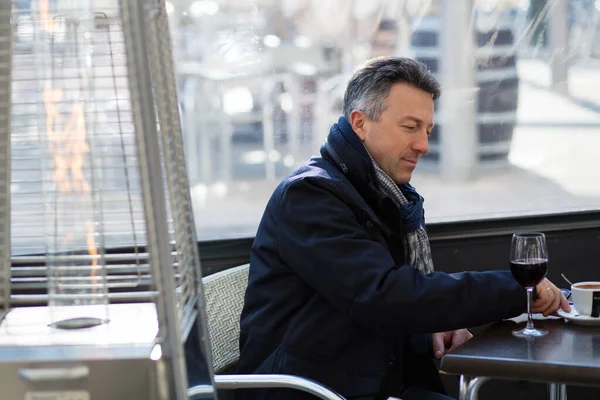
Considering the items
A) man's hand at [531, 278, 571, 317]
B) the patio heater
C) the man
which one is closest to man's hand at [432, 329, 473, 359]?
→ the man

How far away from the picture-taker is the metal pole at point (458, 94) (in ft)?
9.00

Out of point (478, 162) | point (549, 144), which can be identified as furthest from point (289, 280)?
point (549, 144)

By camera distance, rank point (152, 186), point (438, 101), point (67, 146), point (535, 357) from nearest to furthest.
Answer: point (152, 186)
point (67, 146)
point (535, 357)
point (438, 101)

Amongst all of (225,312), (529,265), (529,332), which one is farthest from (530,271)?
(225,312)

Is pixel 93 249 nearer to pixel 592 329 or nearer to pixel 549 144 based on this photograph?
pixel 592 329

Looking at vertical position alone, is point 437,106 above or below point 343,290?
above

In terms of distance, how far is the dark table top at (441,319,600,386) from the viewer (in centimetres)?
160

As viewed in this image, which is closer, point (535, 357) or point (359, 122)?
point (535, 357)

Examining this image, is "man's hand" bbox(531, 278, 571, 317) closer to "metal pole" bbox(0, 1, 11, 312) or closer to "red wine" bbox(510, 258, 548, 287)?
"red wine" bbox(510, 258, 548, 287)

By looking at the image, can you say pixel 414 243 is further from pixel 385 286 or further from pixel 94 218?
pixel 94 218

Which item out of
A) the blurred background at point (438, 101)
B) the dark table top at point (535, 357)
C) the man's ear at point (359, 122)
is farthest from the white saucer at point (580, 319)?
the blurred background at point (438, 101)

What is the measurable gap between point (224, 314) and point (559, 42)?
4.68 feet

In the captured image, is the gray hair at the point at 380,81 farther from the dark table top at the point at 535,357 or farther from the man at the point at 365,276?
the dark table top at the point at 535,357

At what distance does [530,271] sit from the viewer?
1840mm
